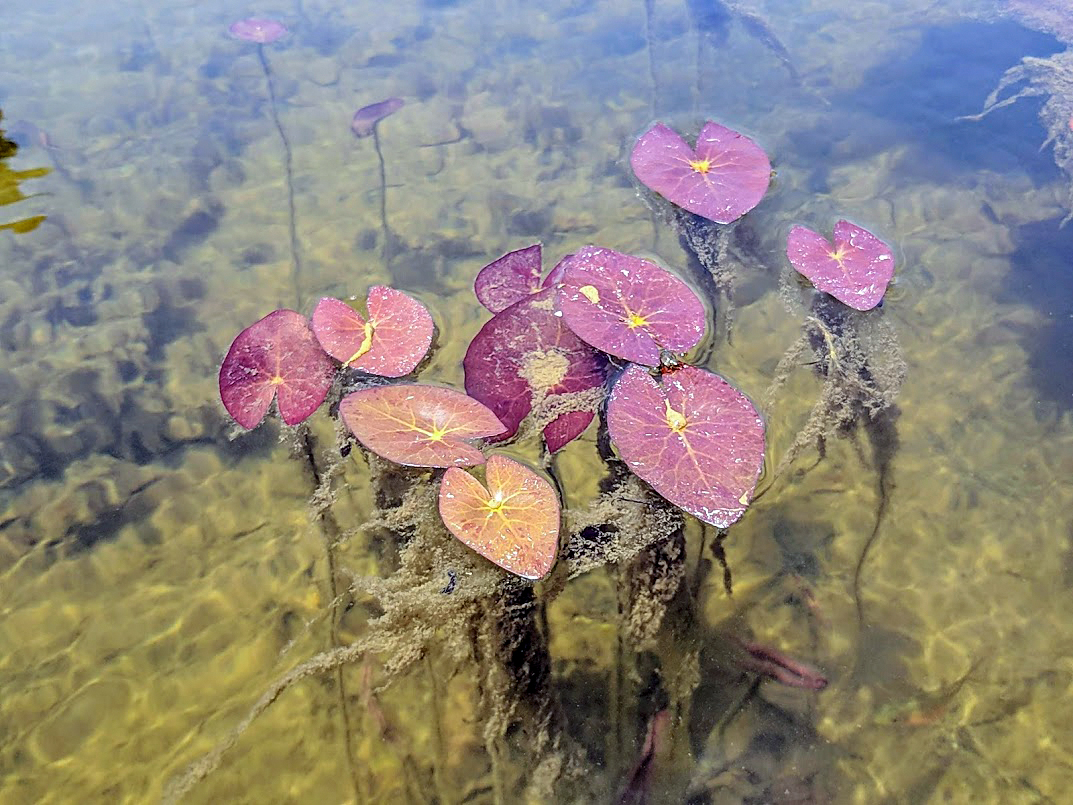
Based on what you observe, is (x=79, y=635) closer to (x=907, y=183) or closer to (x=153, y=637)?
(x=153, y=637)

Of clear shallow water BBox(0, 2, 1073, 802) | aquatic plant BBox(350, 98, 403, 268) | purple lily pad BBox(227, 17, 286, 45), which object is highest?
purple lily pad BBox(227, 17, 286, 45)

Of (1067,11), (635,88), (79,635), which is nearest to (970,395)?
(635,88)

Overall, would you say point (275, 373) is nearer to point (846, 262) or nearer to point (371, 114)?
point (371, 114)

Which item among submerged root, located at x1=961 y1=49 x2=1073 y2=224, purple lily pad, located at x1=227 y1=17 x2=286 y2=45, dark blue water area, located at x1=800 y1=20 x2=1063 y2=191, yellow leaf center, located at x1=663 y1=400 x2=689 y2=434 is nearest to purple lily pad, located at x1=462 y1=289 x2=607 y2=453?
yellow leaf center, located at x1=663 y1=400 x2=689 y2=434

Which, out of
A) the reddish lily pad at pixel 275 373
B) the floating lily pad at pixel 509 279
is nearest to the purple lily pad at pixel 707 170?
the floating lily pad at pixel 509 279

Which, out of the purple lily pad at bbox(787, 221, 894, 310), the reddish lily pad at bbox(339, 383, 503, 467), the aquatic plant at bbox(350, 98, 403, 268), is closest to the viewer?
the reddish lily pad at bbox(339, 383, 503, 467)

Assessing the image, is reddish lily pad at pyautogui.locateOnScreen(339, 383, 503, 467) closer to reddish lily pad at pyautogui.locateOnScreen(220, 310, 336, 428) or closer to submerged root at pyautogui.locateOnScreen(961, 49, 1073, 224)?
reddish lily pad at pyautogui.locateOnScreen(220, 310, 336, 428)

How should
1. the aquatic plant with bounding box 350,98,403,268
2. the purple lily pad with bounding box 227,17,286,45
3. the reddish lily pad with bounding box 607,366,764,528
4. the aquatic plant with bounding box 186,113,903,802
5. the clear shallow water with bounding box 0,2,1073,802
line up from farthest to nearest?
the purple lily pad with bounding box 227,17,286,45 → the aquatic plant with bounding box 350,98,403,268 → the reddish lily pad with bounding box 607,366,764,528 → the aquatic plant with bounding box 186,113,903,802 → the clear shallow water with bounding box 0,2,1073,802
